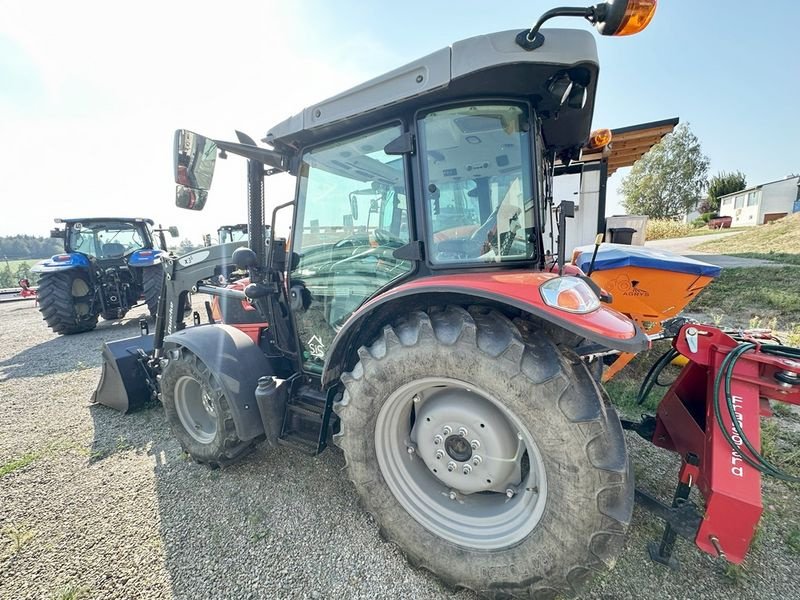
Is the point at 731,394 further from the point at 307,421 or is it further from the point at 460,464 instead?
the point at 307,421

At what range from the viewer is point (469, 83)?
4.83ft

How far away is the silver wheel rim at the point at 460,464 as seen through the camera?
1.53 meters

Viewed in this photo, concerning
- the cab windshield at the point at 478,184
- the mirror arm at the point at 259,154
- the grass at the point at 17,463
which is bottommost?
the grass at the point at 17,463

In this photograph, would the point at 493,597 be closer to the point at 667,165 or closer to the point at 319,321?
the point at 319,321

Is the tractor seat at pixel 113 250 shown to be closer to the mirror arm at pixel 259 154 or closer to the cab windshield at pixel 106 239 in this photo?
the cab windshield at pixel 106 239

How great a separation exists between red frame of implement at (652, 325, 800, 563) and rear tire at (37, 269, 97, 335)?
363 inches

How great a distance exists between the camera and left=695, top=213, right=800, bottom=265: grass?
9.39m

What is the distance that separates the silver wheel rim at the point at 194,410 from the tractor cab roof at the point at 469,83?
6.06ft

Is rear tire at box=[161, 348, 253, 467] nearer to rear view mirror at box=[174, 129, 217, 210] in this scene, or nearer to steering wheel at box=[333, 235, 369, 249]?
rear view mirror at box=[174, 129, 217, 210]

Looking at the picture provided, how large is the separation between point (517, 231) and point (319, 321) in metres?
1.36

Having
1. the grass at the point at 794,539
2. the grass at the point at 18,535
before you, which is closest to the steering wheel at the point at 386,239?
the grass at the point at 794,539

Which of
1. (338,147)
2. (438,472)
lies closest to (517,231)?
(338,147)

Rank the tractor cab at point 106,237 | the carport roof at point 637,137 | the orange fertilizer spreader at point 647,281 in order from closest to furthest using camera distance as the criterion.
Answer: the orange fertilizer spreader at point 647,281
the carport roof at point 637,137
the tractor cab at point 106,237

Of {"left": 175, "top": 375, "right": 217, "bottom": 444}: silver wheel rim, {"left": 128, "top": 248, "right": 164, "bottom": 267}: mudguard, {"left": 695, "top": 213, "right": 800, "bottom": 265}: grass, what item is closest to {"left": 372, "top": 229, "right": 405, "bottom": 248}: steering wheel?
{"left": 175, "top": 375, "right": 217, "bottom": 444}: silver wheel rim
